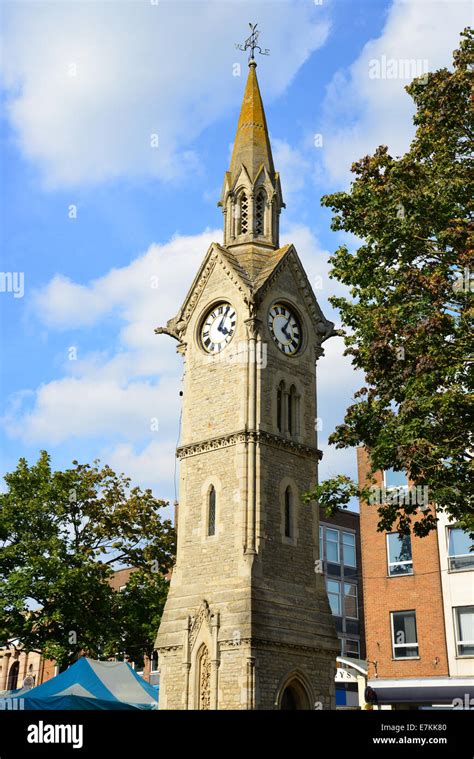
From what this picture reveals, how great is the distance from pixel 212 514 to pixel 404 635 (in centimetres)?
1204

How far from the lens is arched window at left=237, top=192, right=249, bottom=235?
41312 mm

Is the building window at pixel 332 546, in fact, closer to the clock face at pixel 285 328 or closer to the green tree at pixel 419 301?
the clock face at pixel 285 328

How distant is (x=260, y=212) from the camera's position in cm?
4175

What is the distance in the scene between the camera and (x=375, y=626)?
41.4 m

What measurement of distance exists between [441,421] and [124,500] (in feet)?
80.4

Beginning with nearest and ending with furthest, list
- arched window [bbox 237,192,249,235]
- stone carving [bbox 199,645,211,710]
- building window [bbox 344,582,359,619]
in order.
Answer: stone carving [bbox 199,645,211,710] < arched window [bbox 237,192,249,235] < building window [bbox 344,582,359,619]

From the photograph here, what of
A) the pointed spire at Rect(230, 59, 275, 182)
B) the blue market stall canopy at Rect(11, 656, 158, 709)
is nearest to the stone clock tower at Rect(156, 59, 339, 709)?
the pointed spire at Rect(230, 59, 275, 182)

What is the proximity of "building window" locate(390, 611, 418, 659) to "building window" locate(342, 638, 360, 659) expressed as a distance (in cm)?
2076

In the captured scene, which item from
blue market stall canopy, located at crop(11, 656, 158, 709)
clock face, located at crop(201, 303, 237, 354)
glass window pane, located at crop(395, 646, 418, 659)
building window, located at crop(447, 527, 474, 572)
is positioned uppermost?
clock face, located at crop(201, 303, 237, 354)

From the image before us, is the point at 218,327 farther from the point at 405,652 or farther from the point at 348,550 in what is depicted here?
the point at 348,550

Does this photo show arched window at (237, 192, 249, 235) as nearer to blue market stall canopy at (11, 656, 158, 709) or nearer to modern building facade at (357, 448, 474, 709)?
modern building facade at (357, 448, 474, 709)

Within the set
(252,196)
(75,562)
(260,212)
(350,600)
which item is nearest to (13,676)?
(350,600)

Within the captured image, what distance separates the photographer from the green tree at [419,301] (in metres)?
20.8
